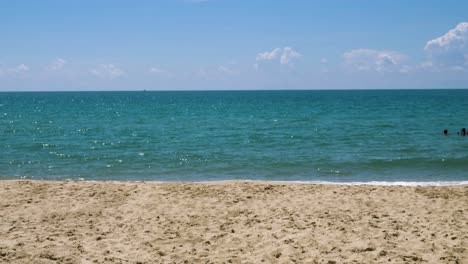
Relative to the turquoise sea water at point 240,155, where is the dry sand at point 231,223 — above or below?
above

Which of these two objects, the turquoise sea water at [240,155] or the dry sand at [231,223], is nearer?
the dry sand at [231,223]

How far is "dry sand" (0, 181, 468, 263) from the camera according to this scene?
868 cm

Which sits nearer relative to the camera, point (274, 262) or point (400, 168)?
point (274, 262)

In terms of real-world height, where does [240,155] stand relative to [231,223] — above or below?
below

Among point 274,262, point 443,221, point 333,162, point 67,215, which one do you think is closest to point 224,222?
point 274,262

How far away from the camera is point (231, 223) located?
1062 cm

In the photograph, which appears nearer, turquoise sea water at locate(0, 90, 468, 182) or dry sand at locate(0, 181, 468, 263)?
dry sand at locate(0, 181, 468, 263)

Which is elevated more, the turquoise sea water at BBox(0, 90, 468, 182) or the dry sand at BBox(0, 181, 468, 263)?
the dry sand at BBox(0, 181, 468, 263)

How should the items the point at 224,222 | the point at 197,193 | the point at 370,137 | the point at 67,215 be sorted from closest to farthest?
the point at 224,222 → the point at 67,215 → the point at 197,193 → the point at 370,137

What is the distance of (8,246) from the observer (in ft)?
29.9

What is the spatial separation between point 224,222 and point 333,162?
1321cm

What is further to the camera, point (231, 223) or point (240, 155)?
point (240, 155)

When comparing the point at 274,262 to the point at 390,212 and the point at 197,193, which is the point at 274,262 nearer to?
the point at 390,212

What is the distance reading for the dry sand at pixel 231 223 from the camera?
8.68 metres
